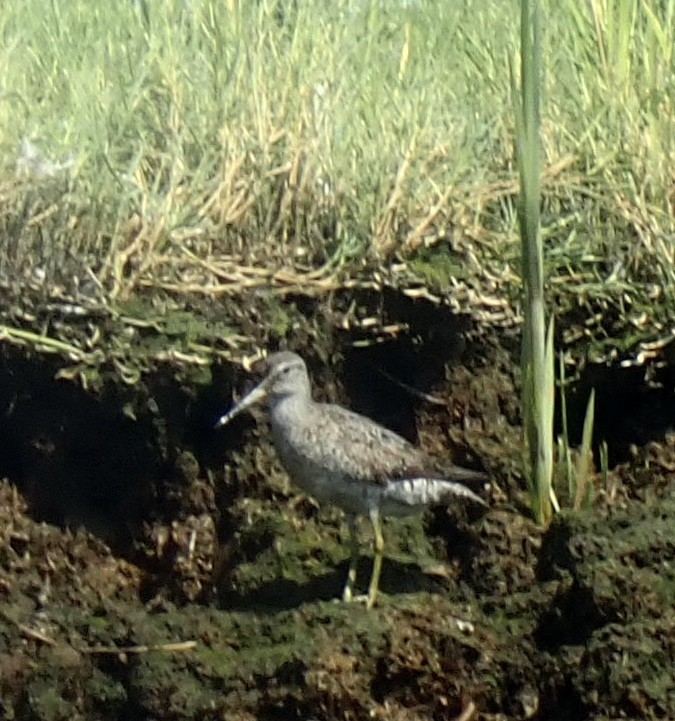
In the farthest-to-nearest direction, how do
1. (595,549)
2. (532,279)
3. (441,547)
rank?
(441,547) → (532,279) → (595,549)

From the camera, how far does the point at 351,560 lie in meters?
5.66

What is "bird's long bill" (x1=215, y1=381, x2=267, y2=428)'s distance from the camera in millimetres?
5609

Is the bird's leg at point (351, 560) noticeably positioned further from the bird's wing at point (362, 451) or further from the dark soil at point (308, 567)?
the bird's wing at point (362, 451)

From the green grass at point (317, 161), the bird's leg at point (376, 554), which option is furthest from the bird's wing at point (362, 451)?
the green grass at point (317, 161)

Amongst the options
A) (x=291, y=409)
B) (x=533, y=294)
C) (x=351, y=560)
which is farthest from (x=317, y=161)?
(x=351, y=560)

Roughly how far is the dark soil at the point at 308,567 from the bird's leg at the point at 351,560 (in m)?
0.07

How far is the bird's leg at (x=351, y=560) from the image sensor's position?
5.42 metres

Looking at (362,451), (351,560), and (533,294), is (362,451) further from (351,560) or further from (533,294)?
(533,294)

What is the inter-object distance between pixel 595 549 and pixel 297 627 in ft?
2.72

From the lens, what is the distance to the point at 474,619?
5.02 m

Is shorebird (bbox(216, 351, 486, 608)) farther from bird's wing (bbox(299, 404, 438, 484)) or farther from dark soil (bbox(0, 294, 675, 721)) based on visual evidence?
dark soil (bbox(0, 294, 675, 721))

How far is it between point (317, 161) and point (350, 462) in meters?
0.98

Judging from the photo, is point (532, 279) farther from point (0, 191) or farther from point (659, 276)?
point (0, 191)

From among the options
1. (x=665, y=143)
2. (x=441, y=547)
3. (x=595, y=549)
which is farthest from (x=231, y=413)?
(x=665, y=143)
